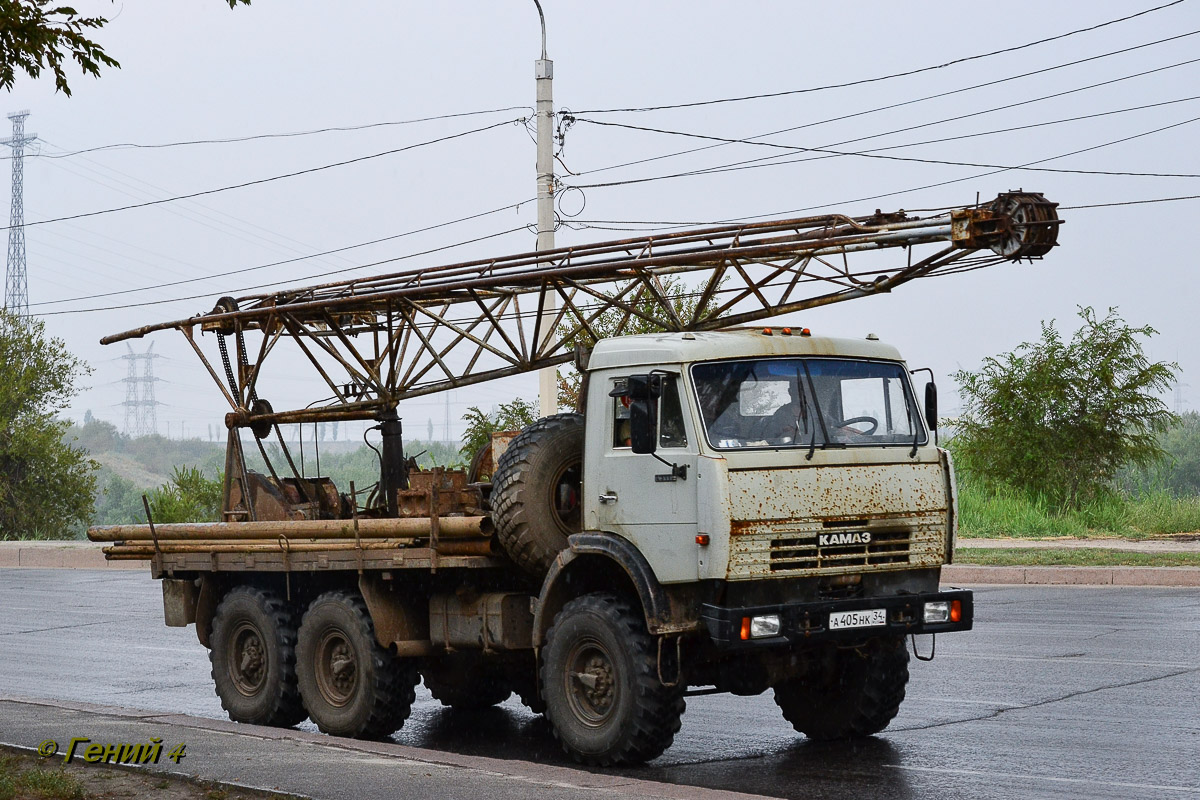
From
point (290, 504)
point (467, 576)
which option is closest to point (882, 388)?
point (467, 576)

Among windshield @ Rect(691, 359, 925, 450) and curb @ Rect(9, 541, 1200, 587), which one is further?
curb @ Rect(9, 541, 1200, 587)

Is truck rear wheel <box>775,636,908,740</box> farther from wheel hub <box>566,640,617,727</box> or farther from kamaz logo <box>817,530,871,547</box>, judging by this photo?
wheel hub <box>566,640,617,727</box>

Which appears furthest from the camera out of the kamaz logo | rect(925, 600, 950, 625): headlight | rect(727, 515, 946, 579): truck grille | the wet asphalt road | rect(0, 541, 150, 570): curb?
rect(0, 541, 150, 570): curb

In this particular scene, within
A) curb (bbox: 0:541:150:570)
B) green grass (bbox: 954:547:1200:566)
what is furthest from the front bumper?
curb (bbox: 0:541:150:570)

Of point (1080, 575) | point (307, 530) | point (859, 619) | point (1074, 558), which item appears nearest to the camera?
point (859, 619)

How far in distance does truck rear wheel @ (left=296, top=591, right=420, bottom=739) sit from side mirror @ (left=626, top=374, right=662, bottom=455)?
288 cm

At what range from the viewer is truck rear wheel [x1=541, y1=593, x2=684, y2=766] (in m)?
8.02

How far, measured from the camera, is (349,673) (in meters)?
10.2

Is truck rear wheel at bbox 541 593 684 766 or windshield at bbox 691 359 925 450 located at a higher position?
windshield at bbox 691 359 925 450

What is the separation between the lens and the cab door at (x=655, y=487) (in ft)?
26.2

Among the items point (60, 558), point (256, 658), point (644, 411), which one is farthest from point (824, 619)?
point (60, 558)

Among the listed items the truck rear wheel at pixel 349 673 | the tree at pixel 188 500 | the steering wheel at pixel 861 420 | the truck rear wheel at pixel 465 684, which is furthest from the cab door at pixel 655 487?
the tree at pixel 188 500

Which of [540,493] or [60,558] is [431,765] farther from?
[60,558]

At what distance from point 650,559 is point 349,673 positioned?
3086 mm
